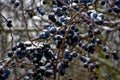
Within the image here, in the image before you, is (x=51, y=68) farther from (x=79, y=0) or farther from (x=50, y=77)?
(x=79, y=0)

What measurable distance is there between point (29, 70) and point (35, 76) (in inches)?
4.0

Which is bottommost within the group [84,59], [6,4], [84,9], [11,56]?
[6,4]

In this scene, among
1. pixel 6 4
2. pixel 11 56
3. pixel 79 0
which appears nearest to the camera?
pixel 11 56

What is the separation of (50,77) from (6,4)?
3447 millimetres

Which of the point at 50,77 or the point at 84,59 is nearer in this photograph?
the point at 50,77

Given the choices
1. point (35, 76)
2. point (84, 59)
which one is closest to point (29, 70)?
point (35, 76)

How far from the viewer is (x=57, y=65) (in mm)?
2660

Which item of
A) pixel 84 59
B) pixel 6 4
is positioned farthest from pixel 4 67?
pixel 6 4

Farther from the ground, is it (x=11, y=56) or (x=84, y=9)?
(x=84, y=9)

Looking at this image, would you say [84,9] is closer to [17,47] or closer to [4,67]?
[17,47]

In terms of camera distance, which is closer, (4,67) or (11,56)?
(4,67)

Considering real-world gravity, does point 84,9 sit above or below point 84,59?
above

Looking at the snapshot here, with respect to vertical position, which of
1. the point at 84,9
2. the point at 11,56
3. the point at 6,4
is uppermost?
the point at 84,9

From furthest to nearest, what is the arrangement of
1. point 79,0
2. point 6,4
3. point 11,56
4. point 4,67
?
point 6,4 → point 79,0 → point 11,56 → point 4,67
